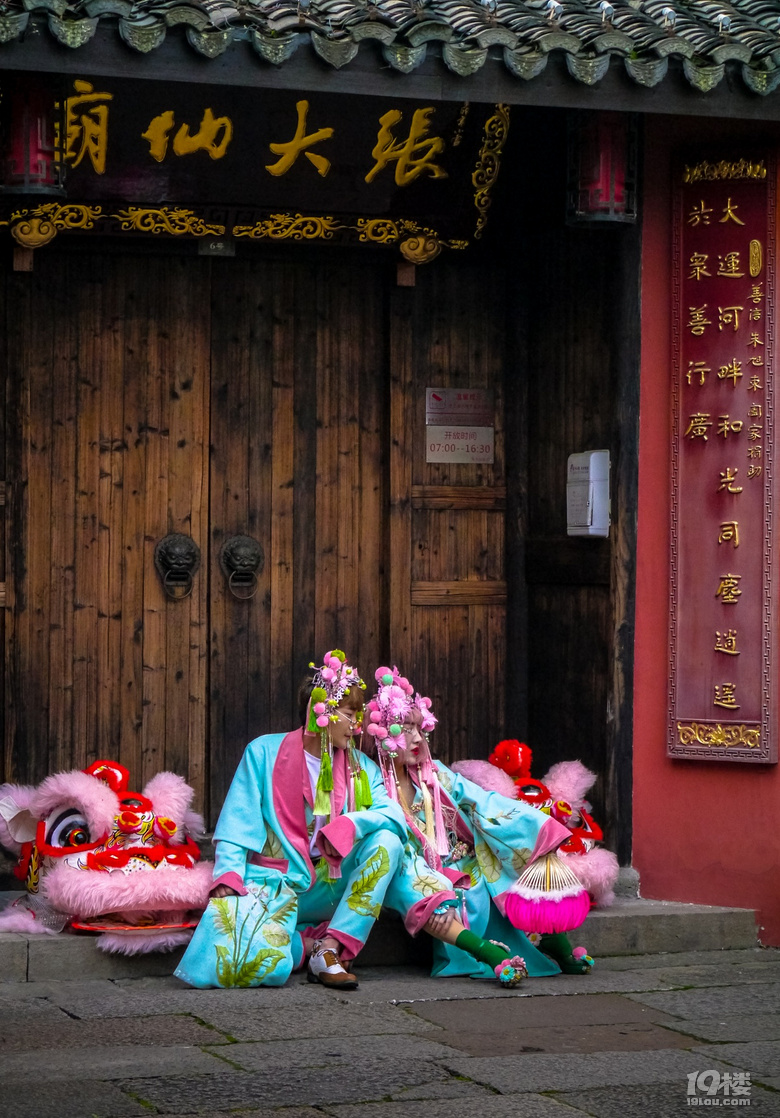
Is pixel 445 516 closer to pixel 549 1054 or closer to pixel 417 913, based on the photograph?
pixel 417 913

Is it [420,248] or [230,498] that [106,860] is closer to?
[230,498]

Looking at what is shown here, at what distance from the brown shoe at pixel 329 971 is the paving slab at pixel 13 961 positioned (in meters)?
1.16

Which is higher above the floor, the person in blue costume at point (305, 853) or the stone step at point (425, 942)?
the person in blue costume at point (305, 853)

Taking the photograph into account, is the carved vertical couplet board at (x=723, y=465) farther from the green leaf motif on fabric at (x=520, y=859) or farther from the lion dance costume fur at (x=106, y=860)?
the lion dance costume fur at (x=106, y=860)

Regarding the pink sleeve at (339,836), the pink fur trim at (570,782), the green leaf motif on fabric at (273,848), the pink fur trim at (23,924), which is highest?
the pink fur trim at (570,782)

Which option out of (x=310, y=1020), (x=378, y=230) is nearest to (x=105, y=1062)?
(x=310, y=1020)

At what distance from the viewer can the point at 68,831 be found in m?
6.88

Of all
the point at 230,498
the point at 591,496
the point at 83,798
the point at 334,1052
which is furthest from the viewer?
the point at 230,498

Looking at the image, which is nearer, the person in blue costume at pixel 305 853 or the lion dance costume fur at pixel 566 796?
the person in blue costume at pixel 305 853

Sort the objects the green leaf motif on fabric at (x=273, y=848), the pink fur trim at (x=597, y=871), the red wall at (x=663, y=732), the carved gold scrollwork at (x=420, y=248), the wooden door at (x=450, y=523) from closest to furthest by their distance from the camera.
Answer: the green leaf motif on fabric at (x=273, y=848)
the pink fur trim at (x=597, y=871)
the red wall at (x=663, y=732)
the carved gold scrollwork at (x=420, y=248)
the wooden door at (x=450, y=523)

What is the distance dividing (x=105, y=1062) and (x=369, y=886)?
158cm

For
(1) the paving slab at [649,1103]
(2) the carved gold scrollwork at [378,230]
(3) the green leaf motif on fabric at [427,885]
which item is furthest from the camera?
(2) the carved gold scrollwork at [378,230]

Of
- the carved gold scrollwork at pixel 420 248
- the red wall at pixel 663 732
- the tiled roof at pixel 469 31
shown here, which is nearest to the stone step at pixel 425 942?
the red wall at pixel 663 732

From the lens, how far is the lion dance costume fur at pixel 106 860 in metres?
6.59
